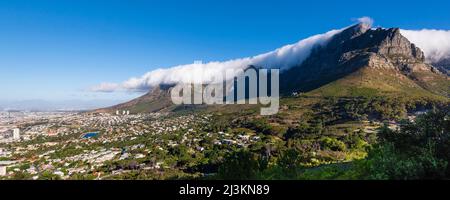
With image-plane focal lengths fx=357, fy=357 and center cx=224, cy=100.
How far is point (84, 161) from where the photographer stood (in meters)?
83.7

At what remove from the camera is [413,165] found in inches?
479

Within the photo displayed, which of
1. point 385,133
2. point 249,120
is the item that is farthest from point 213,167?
point 249,120

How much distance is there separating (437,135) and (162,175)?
1974 inches

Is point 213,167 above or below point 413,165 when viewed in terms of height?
below

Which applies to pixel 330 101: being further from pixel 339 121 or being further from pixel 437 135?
pixel 437 135

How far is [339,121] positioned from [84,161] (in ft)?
250

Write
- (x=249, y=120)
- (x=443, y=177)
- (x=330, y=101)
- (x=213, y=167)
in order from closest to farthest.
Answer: (x=443, y=177) → (x=213, y=167) → (x=249, y=120) → (x=330, y=101)

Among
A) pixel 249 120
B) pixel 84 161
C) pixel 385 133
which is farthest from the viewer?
pixel 249 120
